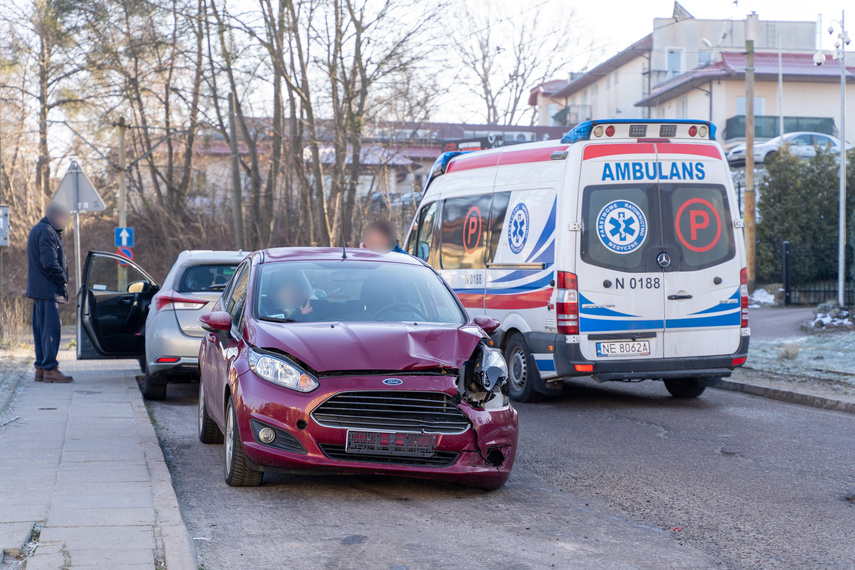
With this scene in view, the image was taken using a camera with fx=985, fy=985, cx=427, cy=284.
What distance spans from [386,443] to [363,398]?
0.96ft

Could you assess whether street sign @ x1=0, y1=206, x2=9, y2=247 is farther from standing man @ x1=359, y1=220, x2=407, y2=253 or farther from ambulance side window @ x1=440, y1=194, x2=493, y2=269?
ambulance side window @ x1=440, y1=194, x2=493, y2=269

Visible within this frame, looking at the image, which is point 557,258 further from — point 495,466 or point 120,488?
point 120,488

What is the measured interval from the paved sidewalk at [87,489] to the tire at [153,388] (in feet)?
2.78

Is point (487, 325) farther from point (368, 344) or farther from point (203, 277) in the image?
point (203, 277)

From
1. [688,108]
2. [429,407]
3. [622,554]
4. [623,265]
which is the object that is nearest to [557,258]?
[623,265]

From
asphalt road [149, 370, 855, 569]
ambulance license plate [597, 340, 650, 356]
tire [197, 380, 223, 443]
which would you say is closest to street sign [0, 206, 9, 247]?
asphalt road [149, 370, 855, 569]

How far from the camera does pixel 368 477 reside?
6633 millimetres

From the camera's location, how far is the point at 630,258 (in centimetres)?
988

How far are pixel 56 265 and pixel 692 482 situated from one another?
777 cm

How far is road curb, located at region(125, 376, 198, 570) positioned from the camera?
443cm

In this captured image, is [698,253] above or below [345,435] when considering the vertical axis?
above

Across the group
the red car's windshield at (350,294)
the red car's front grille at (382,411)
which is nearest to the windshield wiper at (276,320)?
the red car's windshield at (350,294)

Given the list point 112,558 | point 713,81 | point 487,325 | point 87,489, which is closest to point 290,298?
point 487,325

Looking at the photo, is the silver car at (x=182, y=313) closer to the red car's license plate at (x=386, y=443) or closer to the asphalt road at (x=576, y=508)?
the asphalt road at (x=576, y=508)
